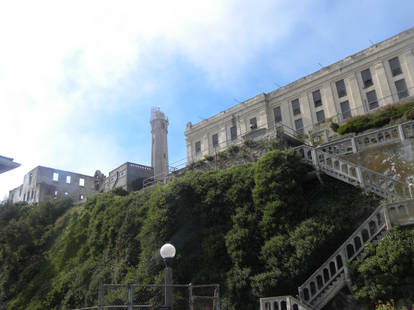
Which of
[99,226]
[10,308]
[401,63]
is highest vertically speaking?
[401,63]

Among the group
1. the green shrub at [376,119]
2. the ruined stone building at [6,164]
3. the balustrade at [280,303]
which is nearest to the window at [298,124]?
the green shrub at [376,119]

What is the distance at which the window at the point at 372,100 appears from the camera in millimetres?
31031

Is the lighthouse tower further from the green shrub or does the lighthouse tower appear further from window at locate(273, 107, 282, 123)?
the green shrub

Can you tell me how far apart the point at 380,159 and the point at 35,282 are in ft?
70.4

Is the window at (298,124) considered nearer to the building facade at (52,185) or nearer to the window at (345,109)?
the window at (345,109)

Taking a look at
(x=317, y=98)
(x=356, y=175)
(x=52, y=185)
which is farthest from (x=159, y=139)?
(x=356, y=175)

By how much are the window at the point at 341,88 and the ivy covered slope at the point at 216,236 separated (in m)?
20.3

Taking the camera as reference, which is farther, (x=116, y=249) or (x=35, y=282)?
(x=35, y=282)

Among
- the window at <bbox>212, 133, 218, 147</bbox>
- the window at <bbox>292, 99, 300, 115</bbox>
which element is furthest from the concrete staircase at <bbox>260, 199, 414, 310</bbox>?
the window at <bbox>212, 133, 218, 147</bbox>

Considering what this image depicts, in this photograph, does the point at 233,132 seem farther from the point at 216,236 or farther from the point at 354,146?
the point at 216,236

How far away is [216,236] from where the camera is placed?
15352 mm

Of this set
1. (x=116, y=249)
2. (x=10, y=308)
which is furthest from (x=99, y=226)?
(x=10, y=308)

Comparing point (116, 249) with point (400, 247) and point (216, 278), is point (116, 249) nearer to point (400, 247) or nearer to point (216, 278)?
point (216, 278)

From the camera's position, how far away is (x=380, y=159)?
1525cm
